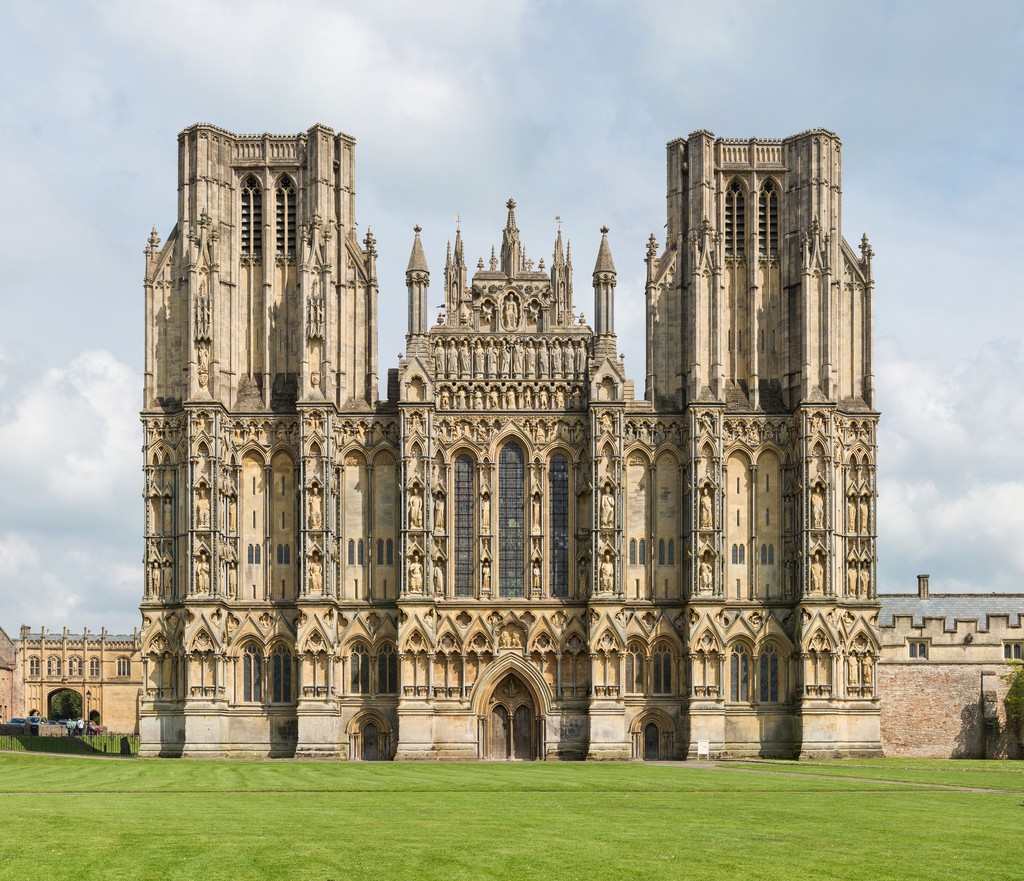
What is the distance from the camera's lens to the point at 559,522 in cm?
7919

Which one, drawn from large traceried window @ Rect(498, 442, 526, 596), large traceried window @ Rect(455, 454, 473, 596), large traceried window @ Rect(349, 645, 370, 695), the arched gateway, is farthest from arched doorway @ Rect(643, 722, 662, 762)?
large traceried window @ Rect(349, 645, 370, 695)

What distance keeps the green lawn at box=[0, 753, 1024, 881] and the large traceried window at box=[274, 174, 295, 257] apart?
35112mm

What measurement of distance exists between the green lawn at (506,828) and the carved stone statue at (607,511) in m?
24.0

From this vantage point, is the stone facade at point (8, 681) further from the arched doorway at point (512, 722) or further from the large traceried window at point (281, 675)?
the arched doorway at point (512, 722)

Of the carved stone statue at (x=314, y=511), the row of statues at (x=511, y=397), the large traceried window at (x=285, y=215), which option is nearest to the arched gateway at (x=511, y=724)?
the carved stone statue at (x=314, y=511)

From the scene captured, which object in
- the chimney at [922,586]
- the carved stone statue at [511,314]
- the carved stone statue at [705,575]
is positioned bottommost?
the chimney at [922,586]

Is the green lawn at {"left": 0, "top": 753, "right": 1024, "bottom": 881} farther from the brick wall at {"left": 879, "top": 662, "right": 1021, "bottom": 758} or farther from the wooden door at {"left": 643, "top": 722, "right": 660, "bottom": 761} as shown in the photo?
the brick wall at {"left": 879, "top": 662, "right": 1021, "bottom": 758}

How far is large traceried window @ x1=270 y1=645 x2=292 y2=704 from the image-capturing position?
77500mm

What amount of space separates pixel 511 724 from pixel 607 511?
11459mm

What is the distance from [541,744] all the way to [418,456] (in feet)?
49.6

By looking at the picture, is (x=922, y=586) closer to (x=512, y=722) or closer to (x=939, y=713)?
(x=939, y=713)

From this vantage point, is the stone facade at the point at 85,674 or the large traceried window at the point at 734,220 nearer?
the large traceried window at the point at 734,220

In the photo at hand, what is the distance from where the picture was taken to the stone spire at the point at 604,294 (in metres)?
80.2

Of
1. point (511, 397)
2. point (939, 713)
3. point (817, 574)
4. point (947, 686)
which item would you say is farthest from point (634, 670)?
point (947, 686)
